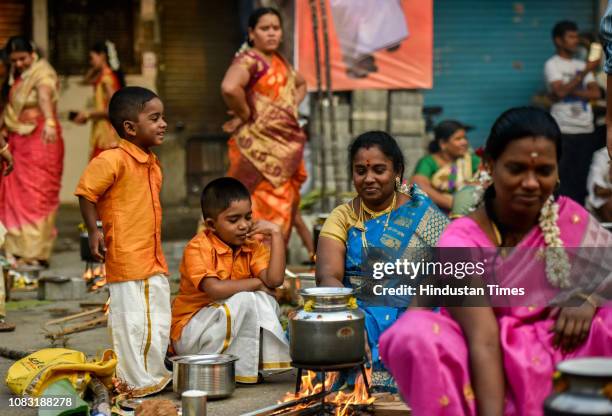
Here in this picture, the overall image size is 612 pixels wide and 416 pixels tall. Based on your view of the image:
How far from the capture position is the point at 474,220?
14.0ft

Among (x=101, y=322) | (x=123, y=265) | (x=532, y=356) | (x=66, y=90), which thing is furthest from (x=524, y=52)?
(x=532, y=356)

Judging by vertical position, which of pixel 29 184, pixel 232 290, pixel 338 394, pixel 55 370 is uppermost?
pixel 29 184

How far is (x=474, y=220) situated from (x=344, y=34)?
24.4ft

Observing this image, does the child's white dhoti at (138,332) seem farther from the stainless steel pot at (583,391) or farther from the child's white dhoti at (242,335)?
the stainless steel pot at (583,391)

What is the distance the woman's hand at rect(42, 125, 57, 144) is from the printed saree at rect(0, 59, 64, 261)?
138 millimetres

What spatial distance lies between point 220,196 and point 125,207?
1.82 ft

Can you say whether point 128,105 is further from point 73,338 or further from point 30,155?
point 30,155

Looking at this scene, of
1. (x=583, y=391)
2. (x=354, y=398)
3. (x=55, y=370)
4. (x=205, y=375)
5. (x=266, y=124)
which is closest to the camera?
(x=583, y=391)

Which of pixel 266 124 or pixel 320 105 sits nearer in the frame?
pixel 266 124

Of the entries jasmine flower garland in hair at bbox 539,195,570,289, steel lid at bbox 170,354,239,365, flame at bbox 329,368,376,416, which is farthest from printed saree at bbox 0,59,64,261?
jasmine flower garland in hair at bbox 539,195,570,289

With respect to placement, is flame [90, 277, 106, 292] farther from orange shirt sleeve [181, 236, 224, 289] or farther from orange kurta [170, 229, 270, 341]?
orange shirt sleeve [181, 236, 224, 289]

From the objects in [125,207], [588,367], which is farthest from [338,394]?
[588,367]

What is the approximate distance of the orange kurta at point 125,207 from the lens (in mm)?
5633

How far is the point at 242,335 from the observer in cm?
592
